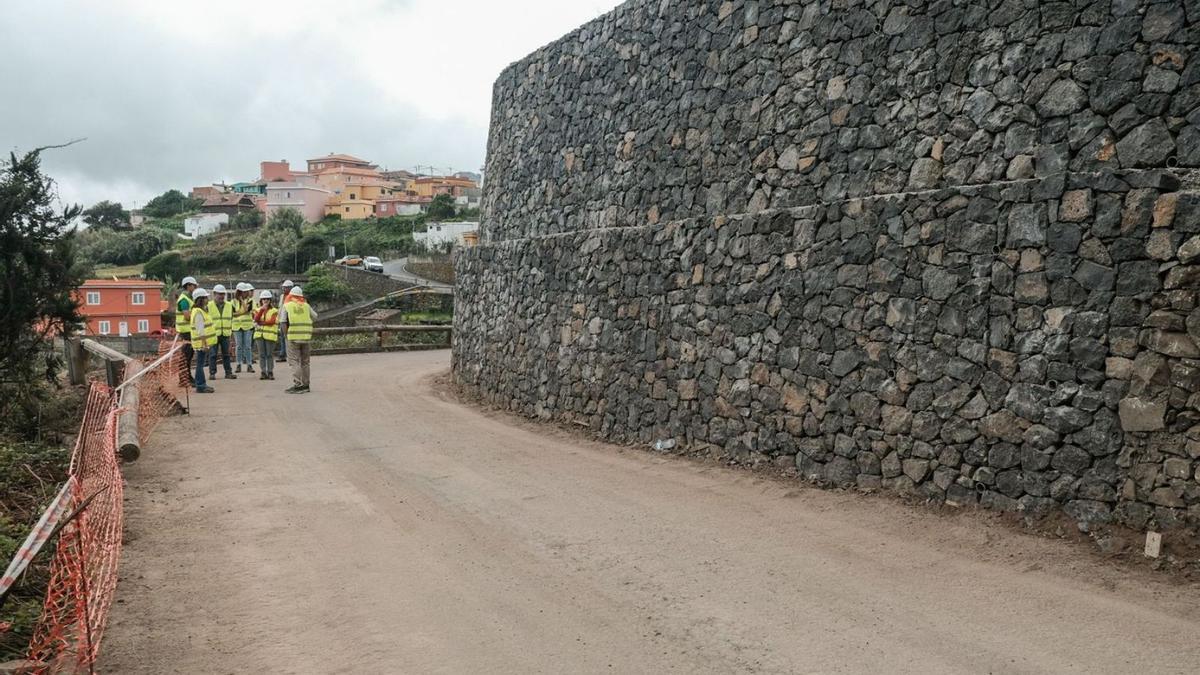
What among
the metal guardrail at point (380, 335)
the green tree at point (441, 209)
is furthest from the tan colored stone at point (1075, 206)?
the green tree at point (441, 209)

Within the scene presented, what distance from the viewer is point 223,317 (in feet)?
52.1

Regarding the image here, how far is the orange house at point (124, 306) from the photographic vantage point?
112 feet

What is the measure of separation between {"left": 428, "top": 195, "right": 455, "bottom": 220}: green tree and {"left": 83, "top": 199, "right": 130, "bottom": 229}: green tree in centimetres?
3013

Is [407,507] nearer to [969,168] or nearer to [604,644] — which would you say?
[604,644]

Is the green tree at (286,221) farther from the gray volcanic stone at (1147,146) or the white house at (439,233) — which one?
the gray volcanic stone at (1147,146)

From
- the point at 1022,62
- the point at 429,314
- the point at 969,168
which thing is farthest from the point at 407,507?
the point at 429,314

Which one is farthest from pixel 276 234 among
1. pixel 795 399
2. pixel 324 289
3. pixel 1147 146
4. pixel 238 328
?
pixel 1147 146

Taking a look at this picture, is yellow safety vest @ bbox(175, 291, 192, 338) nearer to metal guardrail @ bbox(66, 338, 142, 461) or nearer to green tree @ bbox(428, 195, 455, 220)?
metal guardrail @ bbox(66, 338, 142, 461)

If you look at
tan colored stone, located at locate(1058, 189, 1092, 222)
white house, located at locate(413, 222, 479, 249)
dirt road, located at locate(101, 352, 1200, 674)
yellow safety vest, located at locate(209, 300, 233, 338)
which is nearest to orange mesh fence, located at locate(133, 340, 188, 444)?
yellow safety vest, located at locate(209, 300, 233, 338)

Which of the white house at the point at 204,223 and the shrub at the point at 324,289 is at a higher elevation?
the white house at the point at 204,223

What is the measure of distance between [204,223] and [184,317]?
7569cm

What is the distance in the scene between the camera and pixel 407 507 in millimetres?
7492

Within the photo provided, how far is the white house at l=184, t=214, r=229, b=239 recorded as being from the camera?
81.7 metres

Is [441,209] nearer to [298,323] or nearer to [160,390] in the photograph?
[298,323]
